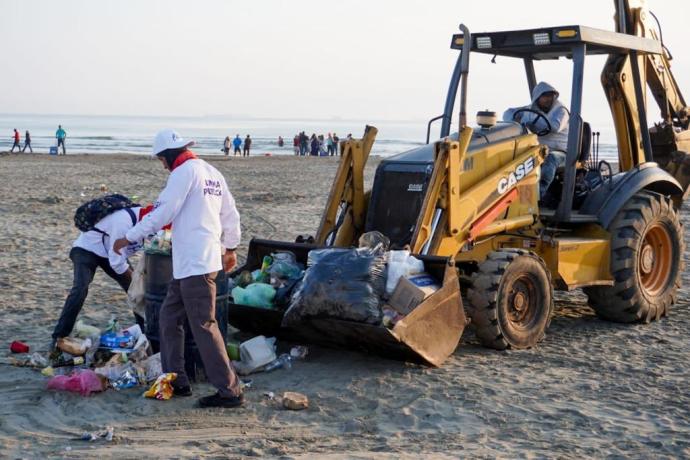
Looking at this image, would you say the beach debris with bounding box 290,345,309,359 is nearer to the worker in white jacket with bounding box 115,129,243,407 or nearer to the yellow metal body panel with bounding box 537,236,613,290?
the worker in white jacket with bounding box 115,129,243,407

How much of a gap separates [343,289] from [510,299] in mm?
1572

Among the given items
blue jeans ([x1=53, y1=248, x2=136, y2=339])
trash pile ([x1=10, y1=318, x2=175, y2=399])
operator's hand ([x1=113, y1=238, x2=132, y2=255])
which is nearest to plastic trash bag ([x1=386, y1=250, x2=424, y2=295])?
trash pile ([x1=10, y1=318, x2=175, y2=399])

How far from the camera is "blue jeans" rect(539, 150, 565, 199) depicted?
8.73 m

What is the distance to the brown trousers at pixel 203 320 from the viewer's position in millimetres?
6145

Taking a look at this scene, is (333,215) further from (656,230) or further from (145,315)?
(656,230)

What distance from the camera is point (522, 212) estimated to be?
836 centimetres

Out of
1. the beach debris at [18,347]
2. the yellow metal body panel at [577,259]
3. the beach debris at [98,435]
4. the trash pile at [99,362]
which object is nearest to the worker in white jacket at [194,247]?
the trash pile at [99,362]

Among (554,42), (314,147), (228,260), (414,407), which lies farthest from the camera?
(314,147)

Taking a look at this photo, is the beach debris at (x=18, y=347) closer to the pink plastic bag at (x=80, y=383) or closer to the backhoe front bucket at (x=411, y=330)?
the pink plastic bag at (x=80, y=383)

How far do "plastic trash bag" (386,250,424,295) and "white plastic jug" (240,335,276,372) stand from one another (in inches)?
42.0

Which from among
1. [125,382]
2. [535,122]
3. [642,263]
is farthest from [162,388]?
[642,263]

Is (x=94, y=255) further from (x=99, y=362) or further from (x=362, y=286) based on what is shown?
(x=362, y=286)

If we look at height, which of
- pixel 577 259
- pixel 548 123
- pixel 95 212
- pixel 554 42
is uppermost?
pixel 554 42

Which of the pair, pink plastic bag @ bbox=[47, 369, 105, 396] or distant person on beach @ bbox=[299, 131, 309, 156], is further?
distant person on beach @ bbox=[299, 131, 309, 156]
